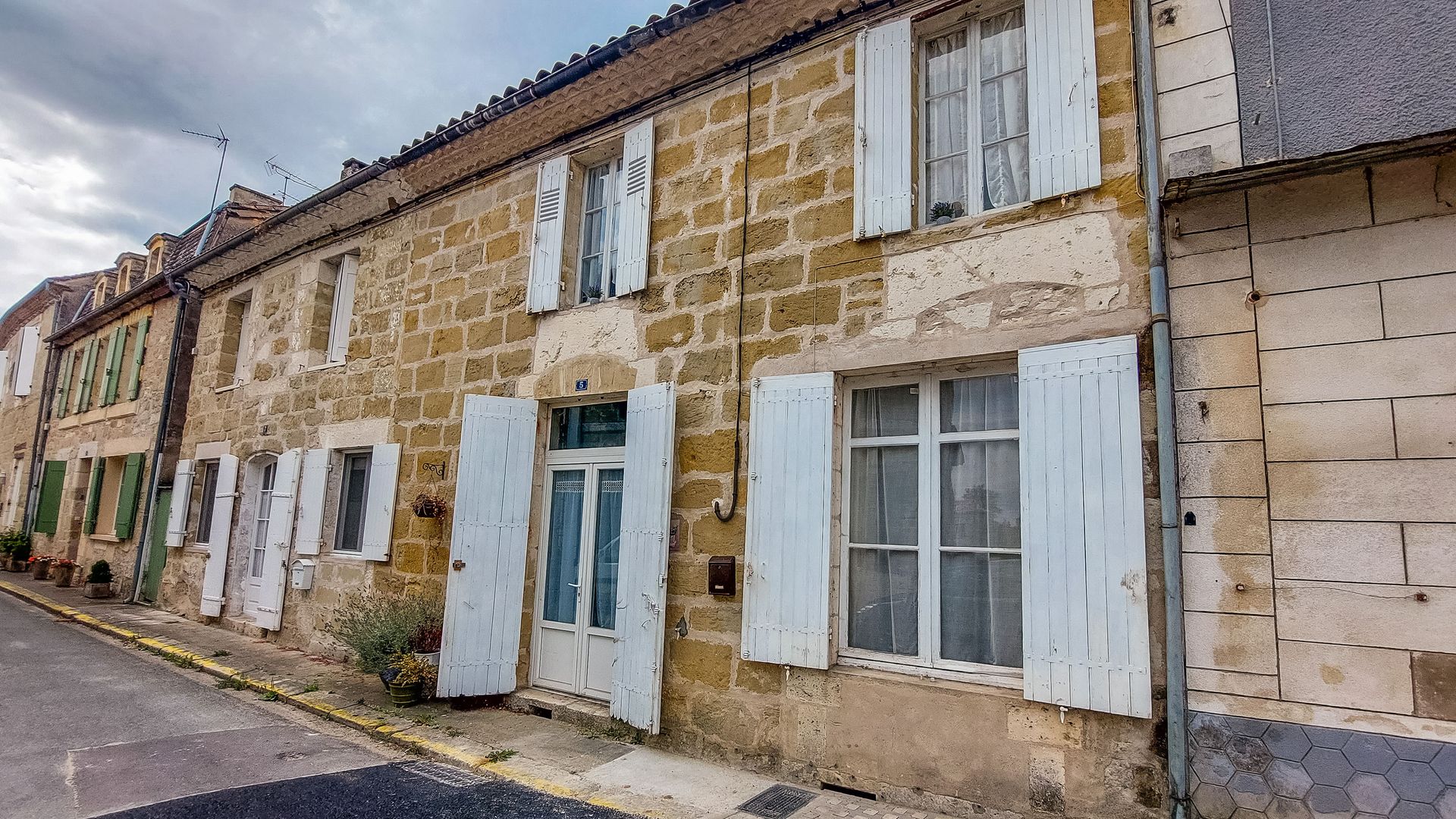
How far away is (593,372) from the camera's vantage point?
18.1 feet

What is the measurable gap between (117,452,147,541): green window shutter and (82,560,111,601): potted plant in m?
0.48

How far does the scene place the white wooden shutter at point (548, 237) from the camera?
234 inches

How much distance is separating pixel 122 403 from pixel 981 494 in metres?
13.7

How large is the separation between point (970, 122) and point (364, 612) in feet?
18.9

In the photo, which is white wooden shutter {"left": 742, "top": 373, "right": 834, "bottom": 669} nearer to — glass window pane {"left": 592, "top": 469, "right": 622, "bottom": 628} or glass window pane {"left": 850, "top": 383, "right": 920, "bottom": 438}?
glass window pane {"left": 850, "top": 383, "right": 920, "bottom": 438}

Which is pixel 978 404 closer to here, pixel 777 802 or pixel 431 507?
pixel 777 802

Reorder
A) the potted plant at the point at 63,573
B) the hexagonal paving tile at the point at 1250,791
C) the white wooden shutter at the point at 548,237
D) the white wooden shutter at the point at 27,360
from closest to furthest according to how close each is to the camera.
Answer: the hexagonal paving tile at the point at 1250,791, the white wooden shutter at the point at 548,237, the potted plant at the point at 63,573, the white wooden shutter at the point at 27,360

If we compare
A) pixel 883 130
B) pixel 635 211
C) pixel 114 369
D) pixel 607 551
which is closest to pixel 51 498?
pixel 114 369

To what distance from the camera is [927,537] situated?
4035 millimetres

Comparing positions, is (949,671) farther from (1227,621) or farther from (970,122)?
(970,122)

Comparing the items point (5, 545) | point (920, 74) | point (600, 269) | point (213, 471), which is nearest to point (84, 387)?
point (5, 545)

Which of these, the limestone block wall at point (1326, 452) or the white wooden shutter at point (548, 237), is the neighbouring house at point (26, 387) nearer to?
the white wooden shutter at point (548, 237)

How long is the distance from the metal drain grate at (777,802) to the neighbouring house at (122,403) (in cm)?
1020

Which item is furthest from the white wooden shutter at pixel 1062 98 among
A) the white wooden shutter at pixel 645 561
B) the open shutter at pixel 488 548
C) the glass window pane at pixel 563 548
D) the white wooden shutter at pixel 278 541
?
the white wooden shutter at pixel 278 541
